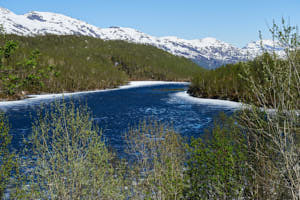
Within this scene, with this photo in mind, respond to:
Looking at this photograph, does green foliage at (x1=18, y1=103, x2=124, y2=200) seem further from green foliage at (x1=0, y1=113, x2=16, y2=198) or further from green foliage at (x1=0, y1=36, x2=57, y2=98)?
green foliage at (x1=0, y1=36, x2=57, y2=98)

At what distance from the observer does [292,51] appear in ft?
19.0

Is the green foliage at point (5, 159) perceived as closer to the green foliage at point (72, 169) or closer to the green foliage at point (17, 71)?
the green foliage at point (72, 169)

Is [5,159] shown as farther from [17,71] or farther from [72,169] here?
[17,71]

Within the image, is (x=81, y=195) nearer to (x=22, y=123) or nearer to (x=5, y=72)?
(x=5, y=72)

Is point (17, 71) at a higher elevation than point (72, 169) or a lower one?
higher

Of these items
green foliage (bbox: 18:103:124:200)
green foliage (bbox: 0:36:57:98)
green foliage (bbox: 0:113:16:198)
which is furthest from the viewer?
green foliage (bbox: 0:113:16:198)

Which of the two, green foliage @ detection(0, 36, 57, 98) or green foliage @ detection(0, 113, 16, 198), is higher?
green foliage @ detection(0, 36, 57, 98)

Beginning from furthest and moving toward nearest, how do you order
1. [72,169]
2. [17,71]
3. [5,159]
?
[5,159], [17,71], [72,169]

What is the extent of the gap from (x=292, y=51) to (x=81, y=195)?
354 inches

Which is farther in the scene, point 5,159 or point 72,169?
point 5,159

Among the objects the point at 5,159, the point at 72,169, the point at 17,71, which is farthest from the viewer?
the point at 5,159

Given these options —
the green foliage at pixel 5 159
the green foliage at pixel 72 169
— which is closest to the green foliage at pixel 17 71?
the green foliage at pixel 72 169

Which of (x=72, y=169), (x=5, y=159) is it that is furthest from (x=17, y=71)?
(x=72, y=169)

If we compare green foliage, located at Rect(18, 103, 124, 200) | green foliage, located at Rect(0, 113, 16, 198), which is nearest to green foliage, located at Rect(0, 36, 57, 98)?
green foliage, located at Rect(18, 103, 124, 200)
